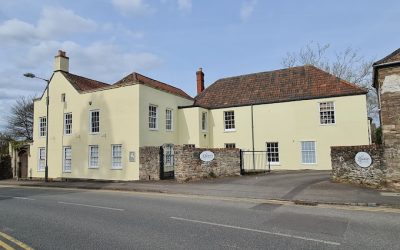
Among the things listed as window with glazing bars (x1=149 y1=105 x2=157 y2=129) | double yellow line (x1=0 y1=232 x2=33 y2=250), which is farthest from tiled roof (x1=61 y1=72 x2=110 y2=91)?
double yellow line (x1=0 y1=232 x2=33 y2=250)

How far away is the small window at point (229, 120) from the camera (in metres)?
28.7

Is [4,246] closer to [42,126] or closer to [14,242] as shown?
[14,242]

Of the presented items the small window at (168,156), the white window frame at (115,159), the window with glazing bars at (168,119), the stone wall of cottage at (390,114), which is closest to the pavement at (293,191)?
the stone wall of cottage at (390,114)

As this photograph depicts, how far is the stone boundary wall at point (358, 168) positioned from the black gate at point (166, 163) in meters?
10.8

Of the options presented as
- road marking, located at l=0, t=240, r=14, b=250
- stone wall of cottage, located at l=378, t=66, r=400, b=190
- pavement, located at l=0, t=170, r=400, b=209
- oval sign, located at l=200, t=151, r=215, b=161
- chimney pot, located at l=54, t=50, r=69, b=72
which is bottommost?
pavement, located at l=0, t=170, r=400, b=209

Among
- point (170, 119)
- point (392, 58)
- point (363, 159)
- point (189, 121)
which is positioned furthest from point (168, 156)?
point (392, 58)

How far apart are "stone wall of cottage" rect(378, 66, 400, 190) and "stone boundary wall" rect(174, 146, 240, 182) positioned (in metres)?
9.15

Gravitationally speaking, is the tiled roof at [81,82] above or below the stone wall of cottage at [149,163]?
above

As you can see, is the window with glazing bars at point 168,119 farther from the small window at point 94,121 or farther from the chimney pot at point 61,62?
the chimney pot at point 61,62

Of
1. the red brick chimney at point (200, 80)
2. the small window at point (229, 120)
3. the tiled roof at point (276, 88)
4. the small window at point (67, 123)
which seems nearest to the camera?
the tiled roof at point (276, 88)

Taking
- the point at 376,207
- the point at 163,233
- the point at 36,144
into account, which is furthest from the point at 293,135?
the point at 36,144

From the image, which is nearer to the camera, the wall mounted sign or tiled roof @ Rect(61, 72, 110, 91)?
the wall mounted sign

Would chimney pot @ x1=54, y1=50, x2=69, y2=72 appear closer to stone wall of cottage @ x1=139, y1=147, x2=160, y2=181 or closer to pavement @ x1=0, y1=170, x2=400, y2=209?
stone wall of cottage @ x1=139, y1=147, x2=160, y2=181

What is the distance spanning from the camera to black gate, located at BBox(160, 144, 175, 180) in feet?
68.3
